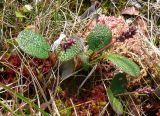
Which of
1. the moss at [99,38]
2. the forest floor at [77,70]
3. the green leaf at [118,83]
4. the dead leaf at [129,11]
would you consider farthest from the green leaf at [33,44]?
the dead leaf at [129,11]

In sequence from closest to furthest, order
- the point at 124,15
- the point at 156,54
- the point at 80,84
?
the point at 80,84 → the point at 156,54 → the point at 124,15

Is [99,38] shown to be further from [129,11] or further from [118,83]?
[129,11]

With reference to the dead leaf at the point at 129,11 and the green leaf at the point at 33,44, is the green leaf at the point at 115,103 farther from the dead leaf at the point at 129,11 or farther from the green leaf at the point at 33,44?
the dead leaf at the point at 129,11

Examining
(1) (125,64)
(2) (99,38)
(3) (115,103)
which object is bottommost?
(3) (115,103)

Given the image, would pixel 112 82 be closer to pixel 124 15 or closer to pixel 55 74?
pixel 55 74

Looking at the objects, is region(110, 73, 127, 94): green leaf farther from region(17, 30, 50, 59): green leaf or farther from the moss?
region(17, 30, 50, 59): green leaf

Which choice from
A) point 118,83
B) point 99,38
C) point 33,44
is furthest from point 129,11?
point 33,44

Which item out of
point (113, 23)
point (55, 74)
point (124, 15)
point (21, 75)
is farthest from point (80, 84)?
point (124, 15)
